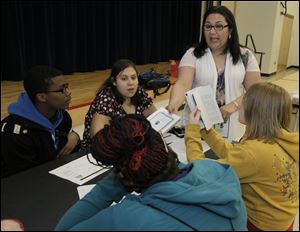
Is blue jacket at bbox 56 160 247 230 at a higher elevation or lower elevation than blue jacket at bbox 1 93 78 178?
higher

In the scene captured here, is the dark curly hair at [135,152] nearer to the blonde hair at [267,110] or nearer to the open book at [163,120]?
the blonde hair at [267,110]

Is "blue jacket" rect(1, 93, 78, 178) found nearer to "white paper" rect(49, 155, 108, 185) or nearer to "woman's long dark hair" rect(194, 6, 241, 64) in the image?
"white paper" rect(49, 155, 108, 185)

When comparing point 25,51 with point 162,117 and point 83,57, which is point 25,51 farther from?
point 162,117

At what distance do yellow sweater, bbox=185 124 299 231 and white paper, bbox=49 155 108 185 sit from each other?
512mm

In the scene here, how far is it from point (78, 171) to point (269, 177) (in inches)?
27.4

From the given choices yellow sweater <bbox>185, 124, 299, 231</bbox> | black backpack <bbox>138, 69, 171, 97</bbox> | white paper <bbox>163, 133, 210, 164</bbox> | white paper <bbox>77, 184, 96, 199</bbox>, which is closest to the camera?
yellow sweater <bbox>185, 124, 299, 231</bbox>

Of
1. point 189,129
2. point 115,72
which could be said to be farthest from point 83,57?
point 189,129

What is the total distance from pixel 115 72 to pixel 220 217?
124cm

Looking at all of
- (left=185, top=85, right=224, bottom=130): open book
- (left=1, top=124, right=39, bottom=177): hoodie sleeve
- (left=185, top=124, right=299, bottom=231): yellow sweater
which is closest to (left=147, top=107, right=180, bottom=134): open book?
(left=185, top=85, right=224, bottom=130): open book

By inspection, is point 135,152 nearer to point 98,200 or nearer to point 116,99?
point 98,200

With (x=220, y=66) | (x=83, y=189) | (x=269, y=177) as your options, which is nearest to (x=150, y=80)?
(x=220, y=66)

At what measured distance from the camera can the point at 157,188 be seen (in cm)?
62

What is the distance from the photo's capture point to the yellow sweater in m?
0.96

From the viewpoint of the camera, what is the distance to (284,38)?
24.0 ft
